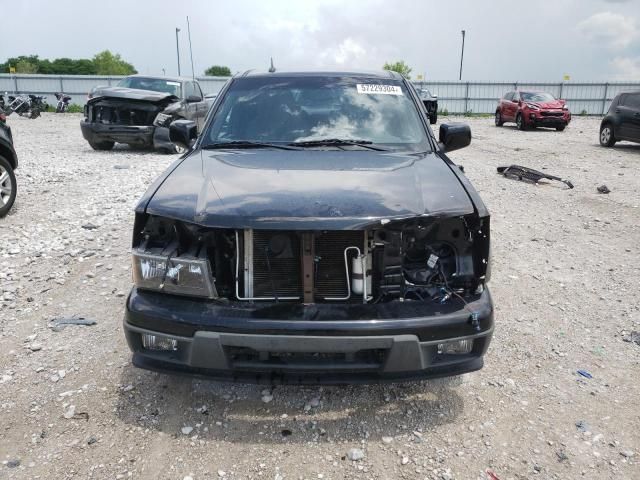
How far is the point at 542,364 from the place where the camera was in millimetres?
3186

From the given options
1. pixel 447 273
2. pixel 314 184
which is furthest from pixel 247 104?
pixel 447 273

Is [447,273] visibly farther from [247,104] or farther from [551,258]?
[551,258]

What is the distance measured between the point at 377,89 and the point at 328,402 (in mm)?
2383

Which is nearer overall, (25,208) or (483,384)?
(483,384)

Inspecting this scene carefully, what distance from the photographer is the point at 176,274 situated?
7.88ft

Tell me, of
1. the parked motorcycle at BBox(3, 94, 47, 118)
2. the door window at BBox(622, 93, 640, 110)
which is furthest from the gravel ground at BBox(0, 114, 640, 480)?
the parked motorcycle at BBox(3, 94, 47, 118)

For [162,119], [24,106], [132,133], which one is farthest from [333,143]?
[24,106]

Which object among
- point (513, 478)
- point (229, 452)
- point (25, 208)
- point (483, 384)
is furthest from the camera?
point (25, 208)

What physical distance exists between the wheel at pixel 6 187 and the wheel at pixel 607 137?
14212 millimetres

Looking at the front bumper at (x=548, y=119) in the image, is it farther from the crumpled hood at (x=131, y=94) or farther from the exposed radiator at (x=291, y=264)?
the exposed radiator at (x=291, y=264)

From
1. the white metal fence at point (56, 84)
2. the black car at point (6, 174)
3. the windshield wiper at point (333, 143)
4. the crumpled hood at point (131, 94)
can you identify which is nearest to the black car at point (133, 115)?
the crumpled hood at point (131, 94)

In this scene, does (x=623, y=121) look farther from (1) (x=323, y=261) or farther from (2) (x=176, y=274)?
(2) (x=176, y=274)

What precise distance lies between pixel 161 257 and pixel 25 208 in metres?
4.96

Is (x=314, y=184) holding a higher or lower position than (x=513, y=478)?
higher
